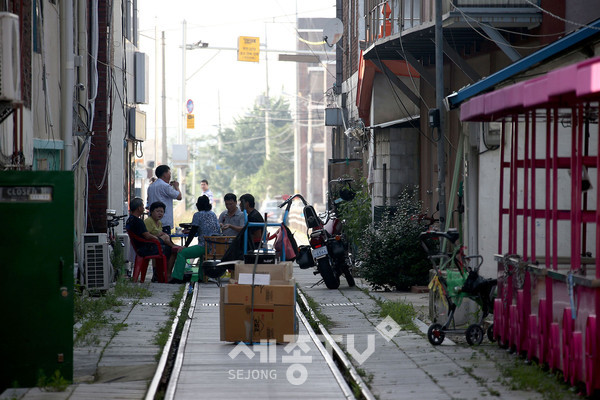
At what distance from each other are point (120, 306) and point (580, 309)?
8156 millimetres

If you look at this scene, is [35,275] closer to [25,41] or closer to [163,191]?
[25,41]

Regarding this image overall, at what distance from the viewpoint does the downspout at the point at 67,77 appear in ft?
48.3

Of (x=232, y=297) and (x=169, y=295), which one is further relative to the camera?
(x=169, y=295)

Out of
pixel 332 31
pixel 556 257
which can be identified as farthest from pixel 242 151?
pixel 556 257

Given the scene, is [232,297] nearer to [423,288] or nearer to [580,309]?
[580,309]

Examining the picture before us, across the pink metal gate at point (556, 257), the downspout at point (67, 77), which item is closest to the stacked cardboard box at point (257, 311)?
the pink metal gate at point (556, 257)

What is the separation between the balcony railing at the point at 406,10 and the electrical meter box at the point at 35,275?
8.94 meters

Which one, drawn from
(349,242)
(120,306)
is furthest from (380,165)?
(120,306)

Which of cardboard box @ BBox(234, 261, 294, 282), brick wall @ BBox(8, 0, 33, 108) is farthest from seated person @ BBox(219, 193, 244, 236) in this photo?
cardboard box @ BBox(234, 261, 294, 282)

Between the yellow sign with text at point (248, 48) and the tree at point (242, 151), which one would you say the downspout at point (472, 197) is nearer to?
the yellow sign with text at point (248, 48)

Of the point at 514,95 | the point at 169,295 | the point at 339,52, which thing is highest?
the point at 339,52

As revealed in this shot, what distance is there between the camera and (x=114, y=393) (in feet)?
26.6

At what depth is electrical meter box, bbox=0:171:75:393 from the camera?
8.19 meters

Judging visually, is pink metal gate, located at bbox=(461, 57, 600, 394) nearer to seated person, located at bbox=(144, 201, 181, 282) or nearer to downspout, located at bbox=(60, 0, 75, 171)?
downspout, located at bbox=(60, 0, 75, 171)
